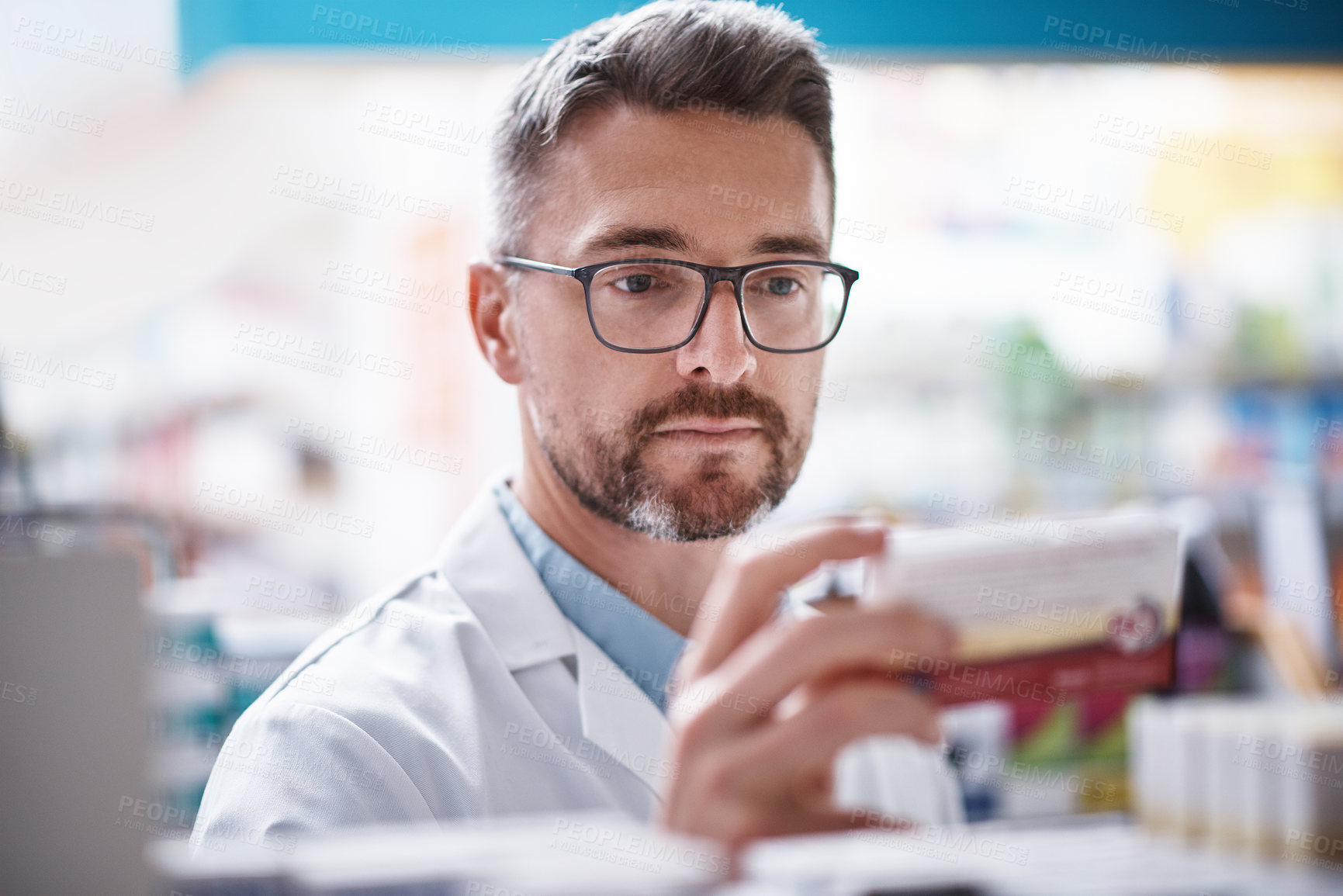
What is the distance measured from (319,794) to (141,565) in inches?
24.4

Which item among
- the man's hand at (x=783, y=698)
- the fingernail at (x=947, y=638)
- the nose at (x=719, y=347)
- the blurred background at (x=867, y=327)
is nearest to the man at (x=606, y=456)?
the nose at (x=719, y=347)

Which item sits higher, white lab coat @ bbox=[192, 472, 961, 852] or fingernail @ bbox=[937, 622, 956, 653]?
fingernail @ bbox=[937, 622, 956, 653]

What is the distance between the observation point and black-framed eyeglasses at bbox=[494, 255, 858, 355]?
52.8 inches

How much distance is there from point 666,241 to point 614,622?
0.52m

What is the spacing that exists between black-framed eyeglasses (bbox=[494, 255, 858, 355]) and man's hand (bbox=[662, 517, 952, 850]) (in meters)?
0.63

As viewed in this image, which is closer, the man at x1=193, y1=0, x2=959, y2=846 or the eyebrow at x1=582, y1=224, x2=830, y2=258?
the man at x1=193, y1=0, x2=959, y2=846

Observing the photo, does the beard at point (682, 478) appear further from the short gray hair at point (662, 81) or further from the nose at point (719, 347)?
the short gray hair at point (662, 81)

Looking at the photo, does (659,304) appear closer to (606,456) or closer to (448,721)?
(606,456)

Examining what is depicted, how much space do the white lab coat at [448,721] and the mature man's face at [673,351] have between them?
0.20 m

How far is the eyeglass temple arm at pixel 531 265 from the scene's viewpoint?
1.40 m

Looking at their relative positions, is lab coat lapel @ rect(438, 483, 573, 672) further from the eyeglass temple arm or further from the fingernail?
the fingernail

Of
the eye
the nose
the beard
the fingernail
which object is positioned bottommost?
the fingernail

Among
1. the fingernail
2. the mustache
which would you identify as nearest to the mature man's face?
the mustache

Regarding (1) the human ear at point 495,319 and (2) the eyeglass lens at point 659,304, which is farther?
(1) the human ear at point 495,319
